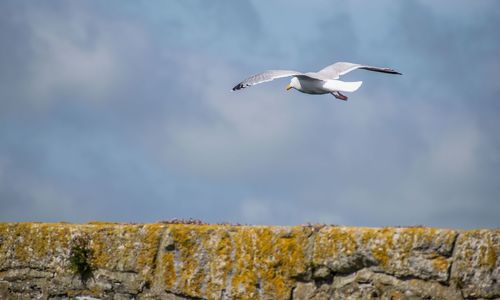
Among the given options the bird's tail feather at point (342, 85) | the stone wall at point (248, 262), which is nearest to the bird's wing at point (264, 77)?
the bird's tail feather at point (342, 85)

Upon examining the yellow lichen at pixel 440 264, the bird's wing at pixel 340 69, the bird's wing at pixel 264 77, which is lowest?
the yellow lichen at pixel 440 264

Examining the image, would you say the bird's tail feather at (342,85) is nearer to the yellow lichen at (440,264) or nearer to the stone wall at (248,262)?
the stone wall at (248,262)

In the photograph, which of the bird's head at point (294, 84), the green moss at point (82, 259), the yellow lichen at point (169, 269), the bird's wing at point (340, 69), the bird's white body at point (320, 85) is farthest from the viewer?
the bird's head at point (294, 84)

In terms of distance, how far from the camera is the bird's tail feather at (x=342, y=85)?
14789 mm

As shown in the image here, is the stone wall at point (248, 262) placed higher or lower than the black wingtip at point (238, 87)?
lower

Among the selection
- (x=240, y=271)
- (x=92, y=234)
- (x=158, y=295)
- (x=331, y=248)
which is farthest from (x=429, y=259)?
(x=92, y=234)

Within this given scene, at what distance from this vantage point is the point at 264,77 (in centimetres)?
1464

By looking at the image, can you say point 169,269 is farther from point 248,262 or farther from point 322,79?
point 322,79

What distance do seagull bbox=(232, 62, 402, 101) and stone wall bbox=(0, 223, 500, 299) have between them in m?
6.26

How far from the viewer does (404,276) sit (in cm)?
707

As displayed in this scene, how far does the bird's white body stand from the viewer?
14.9 m

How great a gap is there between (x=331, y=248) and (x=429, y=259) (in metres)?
0.89

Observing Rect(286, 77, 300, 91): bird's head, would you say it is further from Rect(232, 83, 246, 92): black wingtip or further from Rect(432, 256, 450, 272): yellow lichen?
Rect(432, 256, 450, 272): yellow lichen

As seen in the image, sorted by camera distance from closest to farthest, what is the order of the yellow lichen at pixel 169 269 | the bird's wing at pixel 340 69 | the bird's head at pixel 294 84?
the yellow lichen at pixel 169 269 < the bird's wing at pixel 340 69 < the bird's head at pixel 294 84
